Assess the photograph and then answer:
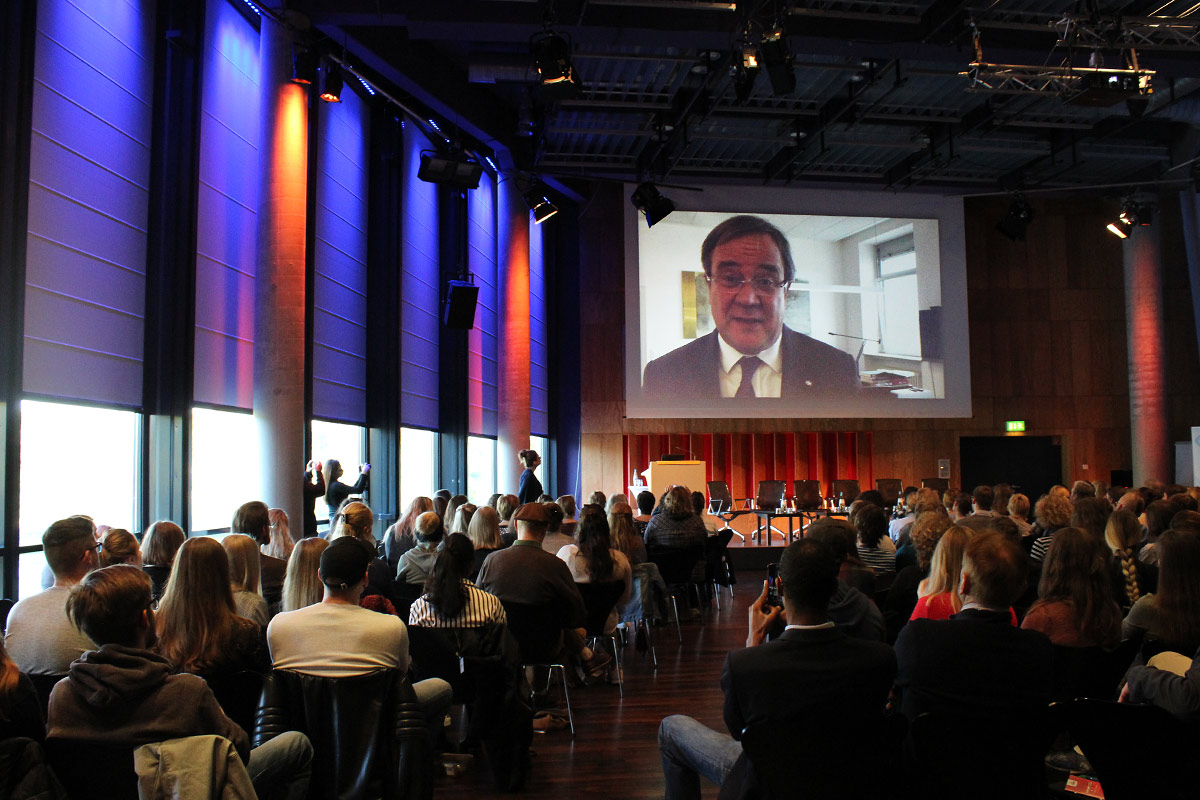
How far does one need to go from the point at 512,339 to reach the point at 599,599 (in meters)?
8.80

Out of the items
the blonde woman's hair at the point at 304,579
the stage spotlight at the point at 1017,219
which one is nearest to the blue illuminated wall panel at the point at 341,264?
the blonde woman's hair at the point at 304,579

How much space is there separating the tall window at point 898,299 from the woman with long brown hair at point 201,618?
15098 millimetres

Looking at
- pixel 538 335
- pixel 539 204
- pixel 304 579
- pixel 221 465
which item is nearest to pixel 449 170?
pixel 539 204

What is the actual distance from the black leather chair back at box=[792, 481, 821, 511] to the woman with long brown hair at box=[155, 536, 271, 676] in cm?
1178

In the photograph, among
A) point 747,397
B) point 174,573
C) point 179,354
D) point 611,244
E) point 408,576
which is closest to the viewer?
point 174,573

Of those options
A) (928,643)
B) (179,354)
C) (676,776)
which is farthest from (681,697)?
(179,354)

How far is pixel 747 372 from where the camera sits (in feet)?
52.9

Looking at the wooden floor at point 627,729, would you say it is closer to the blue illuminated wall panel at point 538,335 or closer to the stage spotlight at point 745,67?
the stage spotlight at point 745,67

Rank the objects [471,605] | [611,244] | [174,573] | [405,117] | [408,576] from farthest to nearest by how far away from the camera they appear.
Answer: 1. [611,244]
2. [405,117]
3. [408,576]
4. [471,605]
5. [174,573]

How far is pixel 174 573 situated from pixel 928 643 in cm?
234

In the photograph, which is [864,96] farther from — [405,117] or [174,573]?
[174,573]

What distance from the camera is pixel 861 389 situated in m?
16.3

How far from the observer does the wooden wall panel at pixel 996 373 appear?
16.9 metres

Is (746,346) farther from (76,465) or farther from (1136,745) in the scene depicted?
(1136,745)
